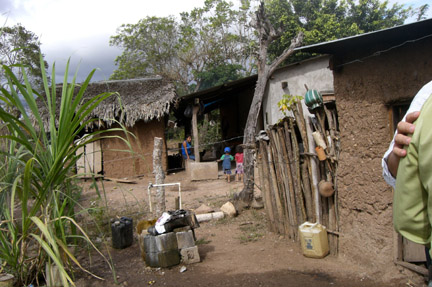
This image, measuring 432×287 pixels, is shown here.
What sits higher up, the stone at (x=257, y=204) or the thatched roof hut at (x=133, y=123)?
the thatched roof hut at (x=133, y=123)

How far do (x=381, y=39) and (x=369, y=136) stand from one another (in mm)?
1070

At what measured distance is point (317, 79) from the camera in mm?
12258

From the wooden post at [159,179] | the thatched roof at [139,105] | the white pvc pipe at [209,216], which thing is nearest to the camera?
the wooden post at [159,179]

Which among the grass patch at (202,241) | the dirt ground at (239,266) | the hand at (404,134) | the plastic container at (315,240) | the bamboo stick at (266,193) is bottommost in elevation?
the dirt ground at (239,266)

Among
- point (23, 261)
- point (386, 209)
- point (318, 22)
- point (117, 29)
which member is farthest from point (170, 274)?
point (117, 29)

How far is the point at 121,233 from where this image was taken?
5.63 metres

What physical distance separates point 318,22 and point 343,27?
1395 millimetres

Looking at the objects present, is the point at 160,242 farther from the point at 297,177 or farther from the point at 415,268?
the point at 415,268

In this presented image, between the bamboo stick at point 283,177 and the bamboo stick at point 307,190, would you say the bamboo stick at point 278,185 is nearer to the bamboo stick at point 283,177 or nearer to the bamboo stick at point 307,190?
the bamboo stick at point 283,177

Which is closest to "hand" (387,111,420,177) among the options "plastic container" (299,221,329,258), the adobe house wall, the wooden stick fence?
the wooden stick fence

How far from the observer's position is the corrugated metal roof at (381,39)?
3.45 meters

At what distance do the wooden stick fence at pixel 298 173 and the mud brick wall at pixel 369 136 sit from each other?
0.24m

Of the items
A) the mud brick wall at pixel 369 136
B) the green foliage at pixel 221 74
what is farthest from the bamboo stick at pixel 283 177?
the green foliage at pixel 221 74

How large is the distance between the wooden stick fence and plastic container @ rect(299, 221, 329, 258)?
13cm
